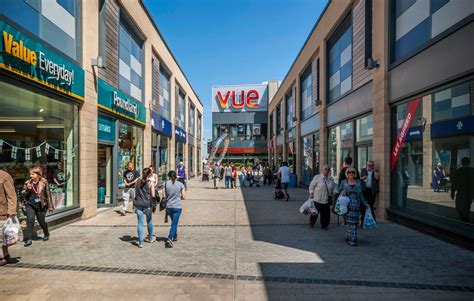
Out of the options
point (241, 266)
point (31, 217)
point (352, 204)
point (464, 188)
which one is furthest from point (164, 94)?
point (464, 188)

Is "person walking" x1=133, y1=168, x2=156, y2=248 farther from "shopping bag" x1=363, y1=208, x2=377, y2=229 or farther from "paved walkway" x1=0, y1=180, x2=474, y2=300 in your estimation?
"shopping bag" x1=363, y1=208, x2=377, y2=229

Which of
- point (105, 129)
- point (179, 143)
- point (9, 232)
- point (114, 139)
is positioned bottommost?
point (9, 232)

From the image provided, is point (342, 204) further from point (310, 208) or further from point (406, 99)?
point (406, 99)

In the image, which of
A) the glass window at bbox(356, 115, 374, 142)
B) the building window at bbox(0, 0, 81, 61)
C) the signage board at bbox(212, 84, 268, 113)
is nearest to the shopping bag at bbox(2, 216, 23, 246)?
the building window at bbox(0, 0, 81, 61)

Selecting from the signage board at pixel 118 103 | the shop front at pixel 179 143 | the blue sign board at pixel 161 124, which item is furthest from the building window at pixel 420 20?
the shop front at pixel 179 143

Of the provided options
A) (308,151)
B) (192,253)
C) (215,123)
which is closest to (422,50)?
(192,253)

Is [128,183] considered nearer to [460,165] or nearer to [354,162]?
[354,162]

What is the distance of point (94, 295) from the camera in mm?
4086

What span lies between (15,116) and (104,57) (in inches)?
163

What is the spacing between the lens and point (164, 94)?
20531 millimetres

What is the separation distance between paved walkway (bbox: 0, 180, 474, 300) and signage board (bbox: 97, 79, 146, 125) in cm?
449

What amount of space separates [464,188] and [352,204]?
2.26 m

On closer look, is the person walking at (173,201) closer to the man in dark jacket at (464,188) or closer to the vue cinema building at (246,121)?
the man in dark jacket at (464,188)

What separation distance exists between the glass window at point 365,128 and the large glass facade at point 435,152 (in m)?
1.50
